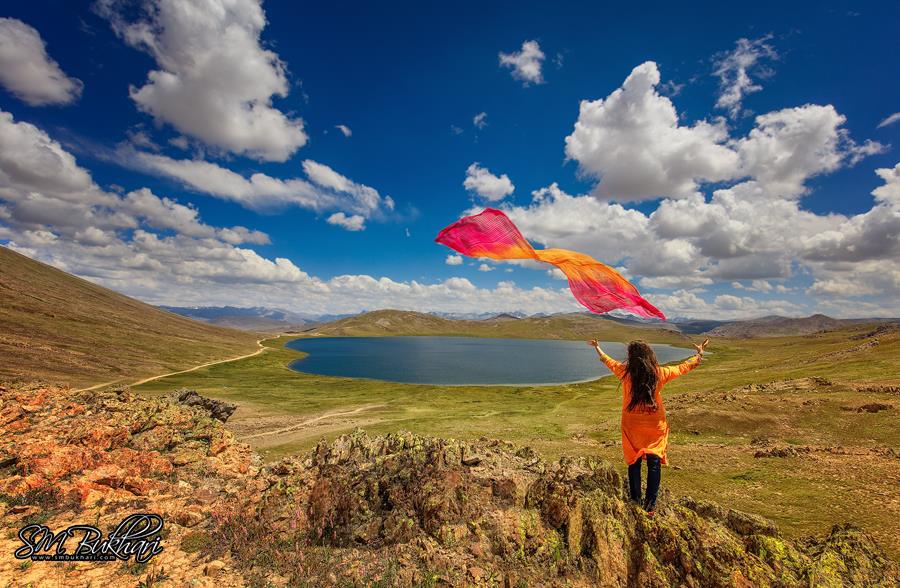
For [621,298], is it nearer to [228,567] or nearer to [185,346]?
[228,567]

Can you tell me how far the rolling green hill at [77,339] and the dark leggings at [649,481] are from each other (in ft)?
320

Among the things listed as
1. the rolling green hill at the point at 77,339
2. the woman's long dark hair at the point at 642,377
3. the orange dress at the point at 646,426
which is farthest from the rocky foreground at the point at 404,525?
the rolling green hill at the point at 77,339

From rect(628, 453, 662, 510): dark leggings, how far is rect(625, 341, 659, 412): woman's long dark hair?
1362mm

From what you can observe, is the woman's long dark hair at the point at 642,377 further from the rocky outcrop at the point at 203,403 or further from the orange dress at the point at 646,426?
the rocky outcrop at the point at 203,403

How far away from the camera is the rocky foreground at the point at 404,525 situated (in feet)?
29.3

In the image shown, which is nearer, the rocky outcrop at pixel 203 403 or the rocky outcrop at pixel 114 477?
the rocky outcrop at pixel 114 477

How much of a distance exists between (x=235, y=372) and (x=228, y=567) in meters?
130

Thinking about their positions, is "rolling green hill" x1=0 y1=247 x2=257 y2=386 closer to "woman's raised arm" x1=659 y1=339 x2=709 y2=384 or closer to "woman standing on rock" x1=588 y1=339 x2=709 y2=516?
"woman standing on rock" x1=588 y1=339 x2=709 y2=516

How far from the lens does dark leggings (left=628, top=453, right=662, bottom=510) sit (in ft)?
31.0
